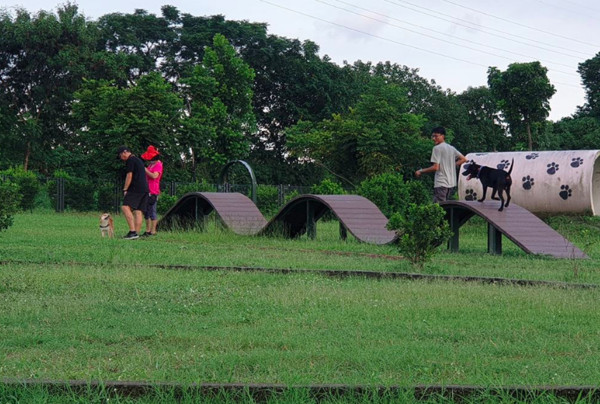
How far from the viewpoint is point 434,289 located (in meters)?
8.47

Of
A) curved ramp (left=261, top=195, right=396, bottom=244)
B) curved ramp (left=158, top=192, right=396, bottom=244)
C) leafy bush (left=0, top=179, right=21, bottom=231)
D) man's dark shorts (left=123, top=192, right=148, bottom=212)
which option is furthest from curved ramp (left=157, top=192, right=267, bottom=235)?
leafy bush (left=0, top=179, right=21, bottom=231)

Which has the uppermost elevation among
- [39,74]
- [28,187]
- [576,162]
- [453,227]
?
[39,74]

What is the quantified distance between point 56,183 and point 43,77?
47.4 ft

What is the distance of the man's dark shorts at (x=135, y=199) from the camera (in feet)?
53.2

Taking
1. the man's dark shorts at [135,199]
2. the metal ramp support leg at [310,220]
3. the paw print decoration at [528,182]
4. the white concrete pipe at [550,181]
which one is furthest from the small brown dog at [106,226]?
the paw print decoration at [528,182]

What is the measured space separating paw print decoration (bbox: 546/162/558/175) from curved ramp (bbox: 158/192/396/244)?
30.4ft

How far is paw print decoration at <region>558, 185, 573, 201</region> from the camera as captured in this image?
81.8ft

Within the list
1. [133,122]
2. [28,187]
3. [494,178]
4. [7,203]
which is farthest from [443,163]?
[133,122]

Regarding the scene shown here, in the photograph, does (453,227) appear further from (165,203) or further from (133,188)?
(165,203)

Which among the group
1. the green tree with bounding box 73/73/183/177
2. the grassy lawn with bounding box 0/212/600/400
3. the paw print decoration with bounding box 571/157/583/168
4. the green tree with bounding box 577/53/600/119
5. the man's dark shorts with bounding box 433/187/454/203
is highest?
the green tree with bounding box 577/53/600/119

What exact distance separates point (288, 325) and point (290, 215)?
12217 mm

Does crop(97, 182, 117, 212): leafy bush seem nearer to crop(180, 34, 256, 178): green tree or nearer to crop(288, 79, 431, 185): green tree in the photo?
crop(180, 34, 256, 178): green tree

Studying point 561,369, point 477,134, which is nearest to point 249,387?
point 561,369

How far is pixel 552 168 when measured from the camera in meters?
25.6
